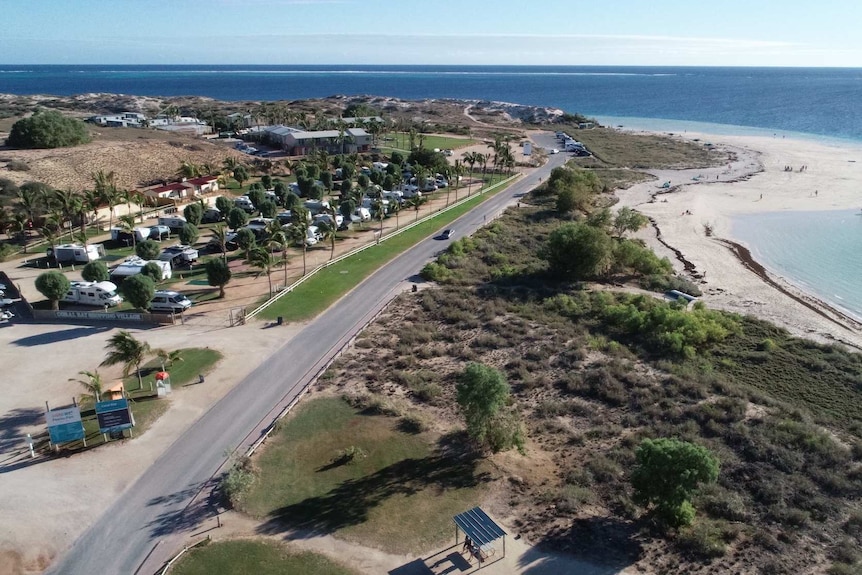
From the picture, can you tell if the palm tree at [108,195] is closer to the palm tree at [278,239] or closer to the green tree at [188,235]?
the green tree at [188,235]

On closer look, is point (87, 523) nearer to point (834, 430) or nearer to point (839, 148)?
point (834, 430)

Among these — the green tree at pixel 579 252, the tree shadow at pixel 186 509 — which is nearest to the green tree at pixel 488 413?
the tree shadow at pixel 186 509

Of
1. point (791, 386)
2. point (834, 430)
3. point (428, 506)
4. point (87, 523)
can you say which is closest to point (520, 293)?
point (791, 386)

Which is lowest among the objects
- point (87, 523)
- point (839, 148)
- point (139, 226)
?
point (87, 523)

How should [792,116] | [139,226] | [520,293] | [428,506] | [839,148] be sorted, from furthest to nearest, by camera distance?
[792,116]
[839,148]
[139,226]
[520,293]
[428,506]

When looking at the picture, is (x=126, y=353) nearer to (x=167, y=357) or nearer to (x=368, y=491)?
(x=167, y=357)

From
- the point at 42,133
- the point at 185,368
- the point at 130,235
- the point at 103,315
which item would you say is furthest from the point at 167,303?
the point at 42,133

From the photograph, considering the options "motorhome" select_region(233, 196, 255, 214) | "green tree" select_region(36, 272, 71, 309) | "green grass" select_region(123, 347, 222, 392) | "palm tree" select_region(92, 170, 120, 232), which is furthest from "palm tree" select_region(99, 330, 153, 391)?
"motorhome" select_region(233, 196, 255, 214)
